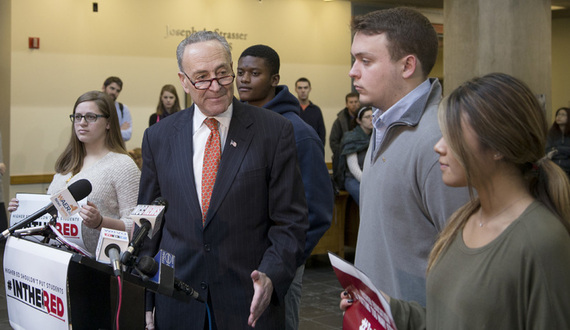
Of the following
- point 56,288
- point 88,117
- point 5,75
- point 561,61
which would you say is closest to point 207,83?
point 56,288

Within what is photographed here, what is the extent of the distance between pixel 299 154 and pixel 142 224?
1262 mm

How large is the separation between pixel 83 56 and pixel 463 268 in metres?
8.60

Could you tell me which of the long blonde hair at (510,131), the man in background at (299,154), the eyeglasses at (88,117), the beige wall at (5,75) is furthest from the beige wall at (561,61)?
the long blonde hair at (510,131)

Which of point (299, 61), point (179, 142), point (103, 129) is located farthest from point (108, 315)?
point (299, 61)

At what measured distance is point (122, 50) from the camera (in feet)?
32.0

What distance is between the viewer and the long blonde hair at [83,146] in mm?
3639

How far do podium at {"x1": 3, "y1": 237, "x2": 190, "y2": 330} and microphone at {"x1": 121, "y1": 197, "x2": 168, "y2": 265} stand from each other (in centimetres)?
29

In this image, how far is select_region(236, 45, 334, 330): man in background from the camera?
303 centimetres

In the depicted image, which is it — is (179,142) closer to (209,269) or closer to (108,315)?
(209,269)

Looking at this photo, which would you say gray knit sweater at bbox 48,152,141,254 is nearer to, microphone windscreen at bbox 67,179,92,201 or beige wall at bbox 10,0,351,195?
microphone windscreen at bbox 67,179,92,201

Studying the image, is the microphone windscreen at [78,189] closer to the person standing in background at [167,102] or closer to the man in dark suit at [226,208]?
the man in dark suit at [226,208]

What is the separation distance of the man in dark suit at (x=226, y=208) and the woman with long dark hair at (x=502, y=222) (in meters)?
0.78

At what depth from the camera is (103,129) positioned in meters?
3.67

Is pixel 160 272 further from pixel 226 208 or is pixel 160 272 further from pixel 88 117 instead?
pixel 88 117
